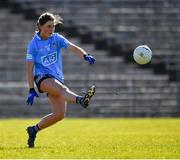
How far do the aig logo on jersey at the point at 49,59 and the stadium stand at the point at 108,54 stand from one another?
38.5ft

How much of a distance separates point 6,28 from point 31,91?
14.9 m

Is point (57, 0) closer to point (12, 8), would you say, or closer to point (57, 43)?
point (12, 8)

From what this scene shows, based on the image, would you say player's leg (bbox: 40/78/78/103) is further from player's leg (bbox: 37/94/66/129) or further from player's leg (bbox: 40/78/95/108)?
player's leg (bbox: 37/94/66/129)

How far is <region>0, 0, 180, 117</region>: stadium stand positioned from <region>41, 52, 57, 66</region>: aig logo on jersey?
1173cm

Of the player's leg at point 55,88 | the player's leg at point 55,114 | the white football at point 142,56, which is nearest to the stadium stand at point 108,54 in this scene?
the white football at point 142,56

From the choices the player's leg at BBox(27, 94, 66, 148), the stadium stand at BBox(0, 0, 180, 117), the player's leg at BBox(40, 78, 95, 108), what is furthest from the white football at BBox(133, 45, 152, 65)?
the stadium stand at BBox(0, 0, 180, 117)

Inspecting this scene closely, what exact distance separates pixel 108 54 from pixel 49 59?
13899mm

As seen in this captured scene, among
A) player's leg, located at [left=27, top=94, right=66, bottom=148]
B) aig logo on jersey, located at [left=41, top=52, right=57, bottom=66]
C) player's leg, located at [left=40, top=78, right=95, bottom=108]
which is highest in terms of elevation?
aig logo on jersey, located at [left=41, top=52, right=57, bottom=66]

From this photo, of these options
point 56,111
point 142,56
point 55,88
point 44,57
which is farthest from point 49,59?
point 142,56

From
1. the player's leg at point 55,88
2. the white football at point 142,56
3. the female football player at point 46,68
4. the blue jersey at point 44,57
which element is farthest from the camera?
the white football at point 142,56

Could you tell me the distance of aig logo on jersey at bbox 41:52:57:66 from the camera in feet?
35.5

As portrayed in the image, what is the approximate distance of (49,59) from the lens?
10883 mm

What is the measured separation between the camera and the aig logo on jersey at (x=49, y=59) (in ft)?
35.5

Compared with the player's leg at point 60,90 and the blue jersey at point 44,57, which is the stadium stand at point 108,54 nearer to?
the blue jersey at point 44,57
